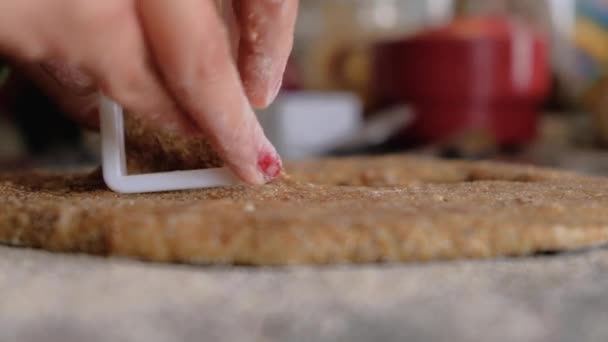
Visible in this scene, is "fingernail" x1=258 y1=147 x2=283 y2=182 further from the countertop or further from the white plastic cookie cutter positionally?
the countertop

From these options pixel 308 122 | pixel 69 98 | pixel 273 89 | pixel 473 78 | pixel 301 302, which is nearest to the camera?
pixel 301 302

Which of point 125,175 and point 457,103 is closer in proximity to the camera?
point 125,175

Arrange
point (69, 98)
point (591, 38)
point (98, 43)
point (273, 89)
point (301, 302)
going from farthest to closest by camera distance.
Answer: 1. point (591, 38)
2. point (69, 98)
3. point (273, 89)
4. point (98, 43)
5. point (301, 302)

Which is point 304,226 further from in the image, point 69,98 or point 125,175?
point 69,98

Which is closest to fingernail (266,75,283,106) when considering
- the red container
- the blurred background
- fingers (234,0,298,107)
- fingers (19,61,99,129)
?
fingers (234,0,298,107)

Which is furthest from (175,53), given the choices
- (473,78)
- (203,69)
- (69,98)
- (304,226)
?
(473,78)

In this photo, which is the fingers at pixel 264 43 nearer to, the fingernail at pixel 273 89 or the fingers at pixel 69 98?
the fingernail at pixel 273 89

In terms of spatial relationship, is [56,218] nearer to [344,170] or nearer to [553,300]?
[553,300]
